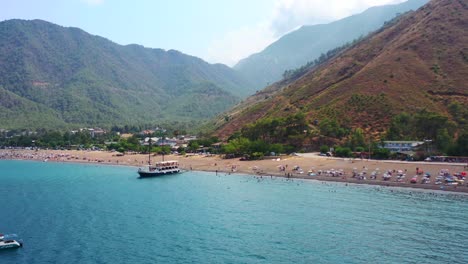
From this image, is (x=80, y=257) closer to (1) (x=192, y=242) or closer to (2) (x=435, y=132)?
(1) (x=192, y=242)

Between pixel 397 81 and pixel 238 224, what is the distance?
108m

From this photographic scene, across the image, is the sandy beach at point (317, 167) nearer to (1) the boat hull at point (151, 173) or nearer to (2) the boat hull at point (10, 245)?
(1) the boat hull at point (151, 173)

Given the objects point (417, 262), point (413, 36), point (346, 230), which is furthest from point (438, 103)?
point (417, 262)

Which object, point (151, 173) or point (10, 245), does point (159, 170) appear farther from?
point (10, 245)

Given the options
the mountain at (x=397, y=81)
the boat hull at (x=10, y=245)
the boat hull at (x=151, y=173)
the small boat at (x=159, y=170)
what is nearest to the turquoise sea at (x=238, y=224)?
the boat hull at (x=10, y=245)

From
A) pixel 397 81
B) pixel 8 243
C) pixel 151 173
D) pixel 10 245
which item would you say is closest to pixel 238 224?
pixel 10 245

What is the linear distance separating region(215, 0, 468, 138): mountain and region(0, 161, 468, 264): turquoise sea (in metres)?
51.0

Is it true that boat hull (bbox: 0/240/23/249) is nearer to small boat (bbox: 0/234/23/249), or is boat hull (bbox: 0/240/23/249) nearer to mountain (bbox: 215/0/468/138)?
small boat (bbox: 0/234/23/249)

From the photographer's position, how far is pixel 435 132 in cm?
10531

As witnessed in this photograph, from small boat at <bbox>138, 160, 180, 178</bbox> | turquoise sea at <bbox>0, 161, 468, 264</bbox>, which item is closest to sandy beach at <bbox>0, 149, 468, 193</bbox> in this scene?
turquoise sea at <bbox>0, 161, 468, 264</bbox>

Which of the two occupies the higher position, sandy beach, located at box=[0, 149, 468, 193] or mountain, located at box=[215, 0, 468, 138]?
mountain, located at box=[215, 0, 468, 138]

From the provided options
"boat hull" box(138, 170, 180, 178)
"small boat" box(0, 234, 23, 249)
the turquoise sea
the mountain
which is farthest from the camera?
the mountain

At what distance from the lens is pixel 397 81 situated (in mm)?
147375

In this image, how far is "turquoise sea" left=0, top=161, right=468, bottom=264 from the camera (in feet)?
149
